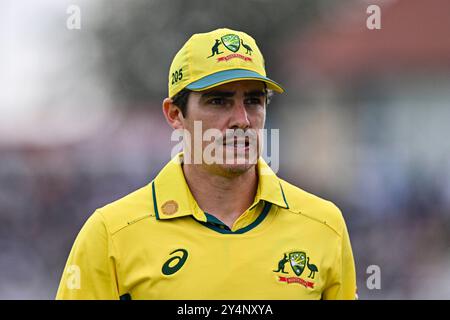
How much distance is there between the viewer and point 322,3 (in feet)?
29.7

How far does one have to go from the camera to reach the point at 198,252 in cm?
220

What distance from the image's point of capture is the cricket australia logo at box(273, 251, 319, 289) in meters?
2.23

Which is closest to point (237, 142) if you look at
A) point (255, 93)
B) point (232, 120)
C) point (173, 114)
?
point (232, 120)

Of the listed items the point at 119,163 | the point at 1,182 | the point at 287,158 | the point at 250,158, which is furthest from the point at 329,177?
the point at 250,158

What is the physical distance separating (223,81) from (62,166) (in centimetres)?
529

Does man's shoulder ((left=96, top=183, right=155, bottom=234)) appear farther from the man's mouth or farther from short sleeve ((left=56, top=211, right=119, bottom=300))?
the man's mouth

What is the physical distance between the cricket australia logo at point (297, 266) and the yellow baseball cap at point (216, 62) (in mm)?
521

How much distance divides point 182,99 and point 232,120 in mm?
232

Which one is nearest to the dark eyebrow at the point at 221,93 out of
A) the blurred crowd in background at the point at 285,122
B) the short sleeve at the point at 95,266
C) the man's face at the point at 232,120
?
the man's face at the point at 232,120

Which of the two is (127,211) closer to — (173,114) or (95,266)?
(95,266)

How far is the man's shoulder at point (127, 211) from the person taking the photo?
2223 mm

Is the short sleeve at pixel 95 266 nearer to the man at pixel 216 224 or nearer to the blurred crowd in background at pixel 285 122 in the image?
the man at pixel 216 224

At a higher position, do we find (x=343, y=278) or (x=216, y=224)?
(x=216, y=224)

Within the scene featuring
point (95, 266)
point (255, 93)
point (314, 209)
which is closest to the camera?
point (95, 266)
